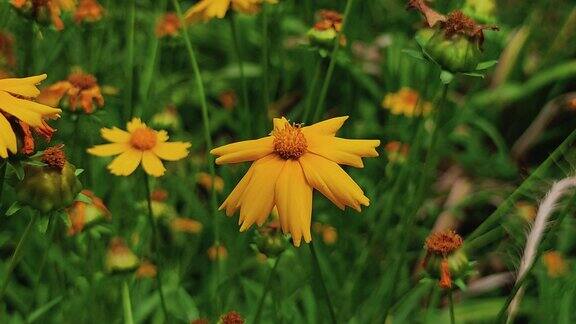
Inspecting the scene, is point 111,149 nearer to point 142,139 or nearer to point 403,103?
point 142,139

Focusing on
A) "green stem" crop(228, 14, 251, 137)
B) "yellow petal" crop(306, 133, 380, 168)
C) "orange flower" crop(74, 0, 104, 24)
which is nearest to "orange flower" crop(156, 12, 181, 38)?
"orange flower" crop(74, 0, 104, 24)

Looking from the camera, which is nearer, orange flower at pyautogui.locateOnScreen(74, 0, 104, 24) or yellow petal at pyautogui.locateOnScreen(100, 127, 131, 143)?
yellow petal at pyautogui.locateOnScreen(100, 127, 131, 143)

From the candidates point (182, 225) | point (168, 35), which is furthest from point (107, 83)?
point (182, 225)

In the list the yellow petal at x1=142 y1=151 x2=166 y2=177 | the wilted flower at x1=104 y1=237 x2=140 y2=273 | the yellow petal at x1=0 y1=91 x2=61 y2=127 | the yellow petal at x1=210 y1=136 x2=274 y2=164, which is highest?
the yellow petal at x1=0 y1=91 x2=61 y2=127

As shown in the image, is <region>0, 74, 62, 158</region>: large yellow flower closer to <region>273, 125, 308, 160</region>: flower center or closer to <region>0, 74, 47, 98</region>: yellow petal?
<region>0, 74, 47, 98</region>: yellow petal

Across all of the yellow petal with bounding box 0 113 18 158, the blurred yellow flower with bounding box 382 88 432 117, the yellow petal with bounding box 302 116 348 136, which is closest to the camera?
the yellow petal with bounding box 0 113 18 158

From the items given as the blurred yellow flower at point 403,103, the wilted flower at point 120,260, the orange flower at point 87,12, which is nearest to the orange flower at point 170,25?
the orange flower at point 87,12
